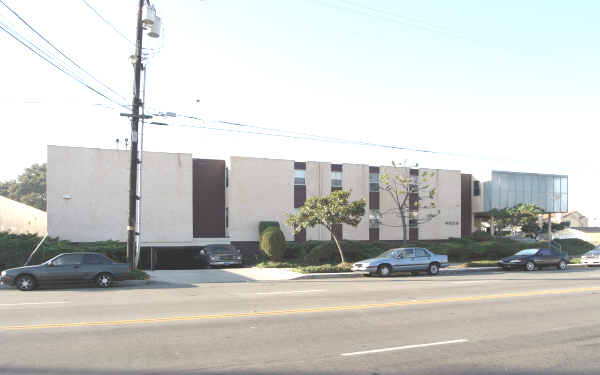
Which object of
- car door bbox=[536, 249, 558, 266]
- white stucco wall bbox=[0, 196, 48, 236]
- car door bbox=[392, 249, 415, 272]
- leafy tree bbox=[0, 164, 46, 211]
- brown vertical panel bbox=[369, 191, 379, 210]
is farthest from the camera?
leafy tree bbox=[0, 164, 46, 211]

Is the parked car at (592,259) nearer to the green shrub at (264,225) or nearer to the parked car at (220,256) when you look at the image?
the green shrub at (264,225)

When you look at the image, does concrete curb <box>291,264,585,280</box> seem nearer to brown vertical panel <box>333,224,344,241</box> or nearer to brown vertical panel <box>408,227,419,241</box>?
brown vertical panel <box>333,224,344,241</box>

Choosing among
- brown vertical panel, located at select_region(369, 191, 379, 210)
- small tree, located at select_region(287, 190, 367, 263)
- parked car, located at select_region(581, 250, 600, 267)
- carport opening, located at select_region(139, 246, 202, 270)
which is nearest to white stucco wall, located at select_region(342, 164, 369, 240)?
brown vertical panel, located at select_region(369, 191, 379, 210)

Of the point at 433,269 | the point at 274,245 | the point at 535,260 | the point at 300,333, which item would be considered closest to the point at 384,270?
the point at 433,269

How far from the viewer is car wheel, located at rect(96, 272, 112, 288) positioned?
1659 centimetres

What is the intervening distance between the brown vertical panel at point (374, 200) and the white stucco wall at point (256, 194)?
7.16 m

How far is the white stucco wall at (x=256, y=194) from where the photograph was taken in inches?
1286

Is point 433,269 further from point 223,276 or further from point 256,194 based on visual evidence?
point 256,194

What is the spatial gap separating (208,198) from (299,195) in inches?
274

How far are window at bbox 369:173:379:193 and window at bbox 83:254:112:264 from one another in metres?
24.5

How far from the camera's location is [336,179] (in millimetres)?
36156

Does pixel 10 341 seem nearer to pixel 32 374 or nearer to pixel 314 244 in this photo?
pixel 32 374

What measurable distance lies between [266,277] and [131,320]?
36.3ft

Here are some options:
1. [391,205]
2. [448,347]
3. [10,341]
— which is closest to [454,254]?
[391,205]
